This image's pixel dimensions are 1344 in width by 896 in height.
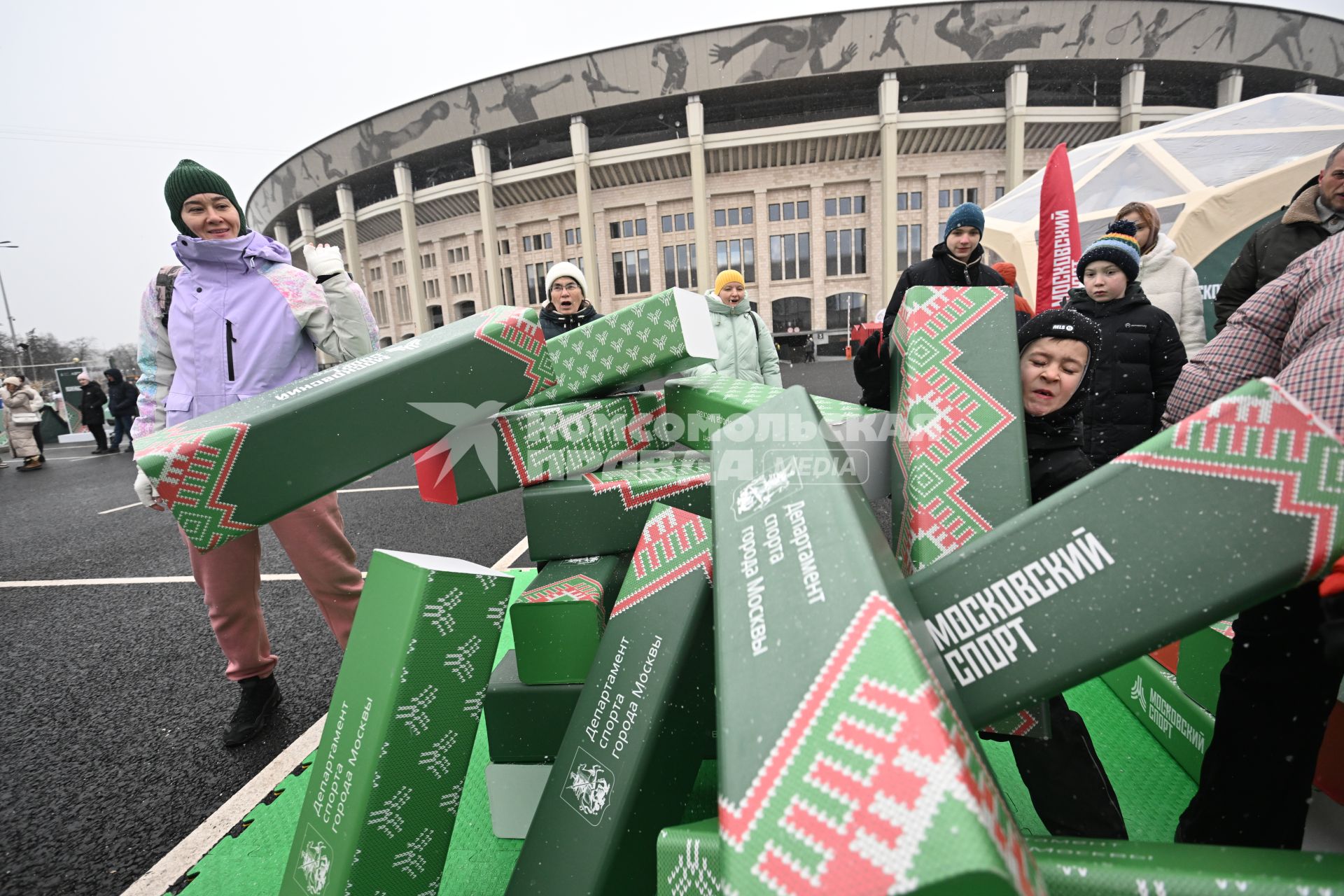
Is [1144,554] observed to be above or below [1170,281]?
below

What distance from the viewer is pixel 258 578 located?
1.87 m

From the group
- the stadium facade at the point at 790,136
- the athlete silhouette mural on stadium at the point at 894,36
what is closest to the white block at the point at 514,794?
the stadium facade at the point at 790,136

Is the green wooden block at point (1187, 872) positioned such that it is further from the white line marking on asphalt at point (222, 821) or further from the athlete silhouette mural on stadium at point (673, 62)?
the athlete silhouette mural on stadium at point (673, 62)

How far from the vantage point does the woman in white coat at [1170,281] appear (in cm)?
287

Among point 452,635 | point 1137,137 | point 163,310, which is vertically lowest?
point 452,635

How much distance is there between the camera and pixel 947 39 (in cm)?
2312

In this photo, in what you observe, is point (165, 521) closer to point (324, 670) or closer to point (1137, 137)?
point (324, 670)

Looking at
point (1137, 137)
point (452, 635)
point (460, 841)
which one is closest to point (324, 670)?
point (460, 841)

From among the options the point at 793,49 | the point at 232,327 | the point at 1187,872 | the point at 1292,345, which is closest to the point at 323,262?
the point at 232,327

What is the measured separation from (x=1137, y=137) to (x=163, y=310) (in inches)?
463

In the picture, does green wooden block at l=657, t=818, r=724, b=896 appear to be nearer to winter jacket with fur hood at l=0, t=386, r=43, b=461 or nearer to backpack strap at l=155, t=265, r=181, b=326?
backpack strap at l=155, t=265, r=181, b=326

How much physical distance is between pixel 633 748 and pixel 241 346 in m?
1.71

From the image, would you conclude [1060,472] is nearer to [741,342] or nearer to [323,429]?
[323,429]

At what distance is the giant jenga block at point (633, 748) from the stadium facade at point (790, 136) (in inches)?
999
